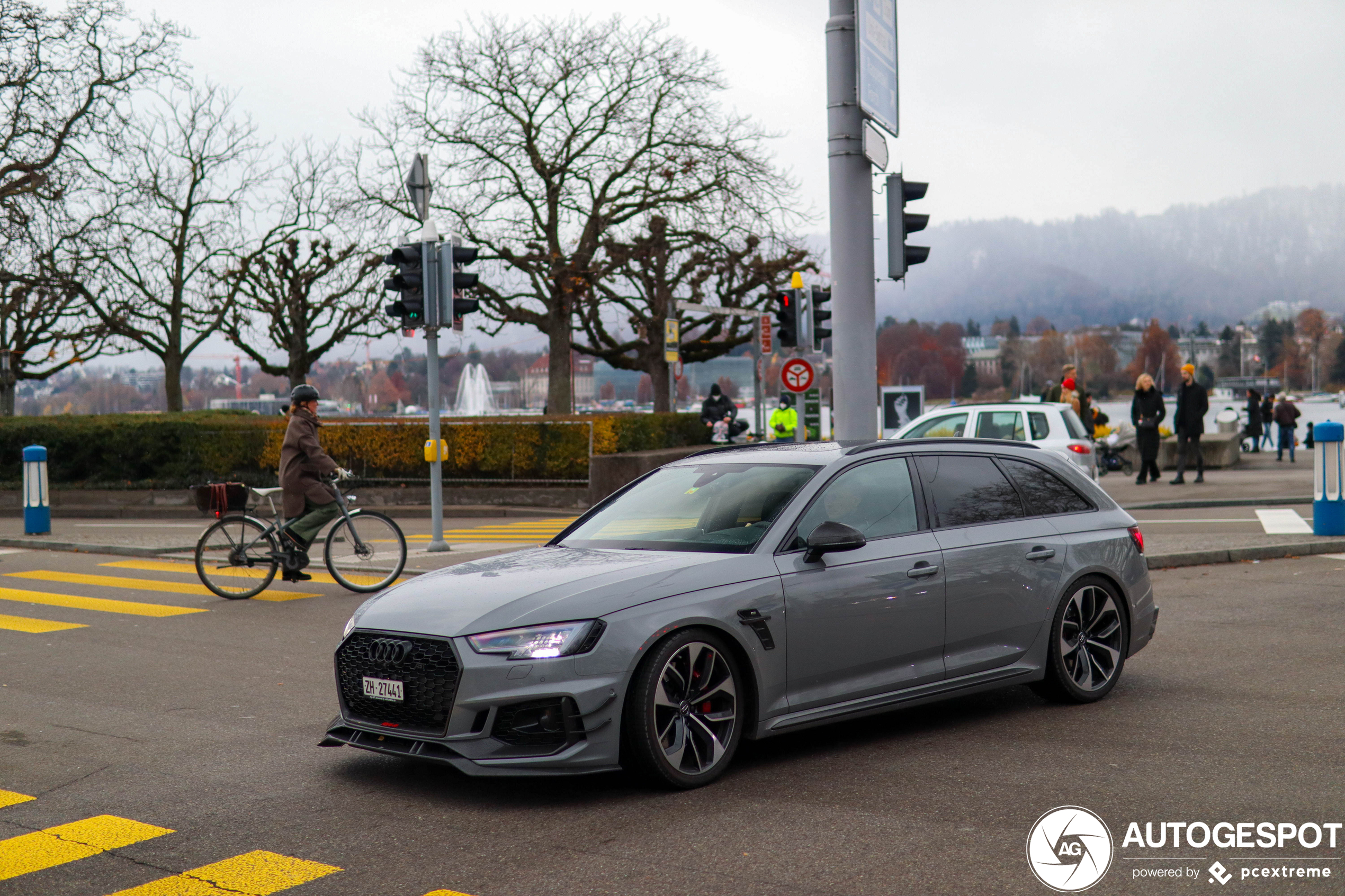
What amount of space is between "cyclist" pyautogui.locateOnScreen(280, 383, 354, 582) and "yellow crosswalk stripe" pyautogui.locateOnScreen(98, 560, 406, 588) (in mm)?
335

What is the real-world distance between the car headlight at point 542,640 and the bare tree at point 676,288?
24994 mm

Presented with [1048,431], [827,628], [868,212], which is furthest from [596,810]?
[1048,431]

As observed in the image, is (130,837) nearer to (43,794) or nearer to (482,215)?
(43,794)

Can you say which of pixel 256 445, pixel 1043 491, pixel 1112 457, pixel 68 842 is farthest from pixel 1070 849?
pixel 1112 457

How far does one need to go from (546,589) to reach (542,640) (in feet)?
1.03

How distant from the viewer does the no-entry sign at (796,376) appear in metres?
19.8

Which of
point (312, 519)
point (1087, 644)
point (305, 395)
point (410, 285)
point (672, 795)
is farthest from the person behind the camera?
point (410, 285)

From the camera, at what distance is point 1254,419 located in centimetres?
3900

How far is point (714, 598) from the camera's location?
17.8 ft

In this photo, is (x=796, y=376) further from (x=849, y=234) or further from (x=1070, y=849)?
(x=1070, y=849)

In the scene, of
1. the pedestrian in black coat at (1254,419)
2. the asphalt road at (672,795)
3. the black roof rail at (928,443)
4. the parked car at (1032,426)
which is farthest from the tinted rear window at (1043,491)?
the pedestrian in black coat at (1254,419)

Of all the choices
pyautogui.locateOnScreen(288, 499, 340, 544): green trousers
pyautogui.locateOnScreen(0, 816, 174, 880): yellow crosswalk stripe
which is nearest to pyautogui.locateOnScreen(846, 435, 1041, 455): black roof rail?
pyautogui.locateOnScreen(0, 816, 174, 880): yellow crosswalk stripe

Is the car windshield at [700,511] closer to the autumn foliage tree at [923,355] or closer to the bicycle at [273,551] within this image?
the bicycle at [273,551]

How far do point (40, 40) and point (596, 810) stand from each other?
28.9 metres
